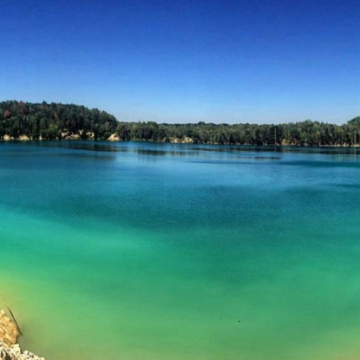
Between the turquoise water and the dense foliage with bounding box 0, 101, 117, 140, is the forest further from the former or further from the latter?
the turquoise water

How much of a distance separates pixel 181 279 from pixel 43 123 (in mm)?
166134

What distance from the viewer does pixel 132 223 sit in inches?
768

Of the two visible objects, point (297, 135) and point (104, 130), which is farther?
point (104, 130)

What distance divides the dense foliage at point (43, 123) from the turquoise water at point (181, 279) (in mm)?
148078

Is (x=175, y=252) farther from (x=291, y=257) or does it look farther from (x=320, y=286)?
(x=320, y=286)

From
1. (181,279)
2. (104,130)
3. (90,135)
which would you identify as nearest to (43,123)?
(90,135)

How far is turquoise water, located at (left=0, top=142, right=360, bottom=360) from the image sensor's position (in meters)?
8.40

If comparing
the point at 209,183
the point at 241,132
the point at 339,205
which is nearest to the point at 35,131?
the point at 241,132

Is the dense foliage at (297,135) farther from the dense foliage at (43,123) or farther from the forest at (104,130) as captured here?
the dense foliage at (43,123)

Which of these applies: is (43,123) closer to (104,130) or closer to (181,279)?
(104,130)

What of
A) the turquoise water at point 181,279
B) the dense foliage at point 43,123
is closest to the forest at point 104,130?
the dense foliage at point 43,123

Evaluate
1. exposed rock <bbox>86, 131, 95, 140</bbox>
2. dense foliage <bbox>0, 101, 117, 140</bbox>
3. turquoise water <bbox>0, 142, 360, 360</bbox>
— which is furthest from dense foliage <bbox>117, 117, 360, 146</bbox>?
turquoise water <bbox>0, 142, 360, 360</bbox>

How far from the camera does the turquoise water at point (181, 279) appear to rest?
840 cm

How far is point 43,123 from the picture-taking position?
16512 cm
